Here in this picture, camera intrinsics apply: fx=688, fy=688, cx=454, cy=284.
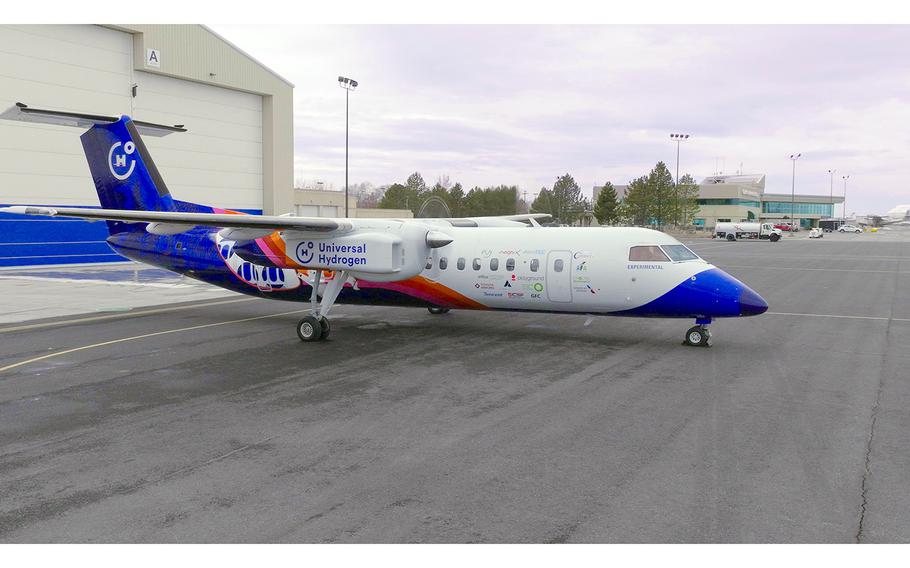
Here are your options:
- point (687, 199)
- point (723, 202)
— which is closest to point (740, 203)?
point (723, 202)

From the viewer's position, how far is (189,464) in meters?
8.04

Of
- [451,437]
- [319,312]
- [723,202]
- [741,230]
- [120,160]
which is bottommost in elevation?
[451,437]

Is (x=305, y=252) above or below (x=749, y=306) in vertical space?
above

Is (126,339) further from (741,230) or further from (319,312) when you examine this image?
(741,230)

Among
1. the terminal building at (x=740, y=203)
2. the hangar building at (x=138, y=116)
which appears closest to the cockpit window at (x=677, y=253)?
the hangar building at (x=138, y=116)

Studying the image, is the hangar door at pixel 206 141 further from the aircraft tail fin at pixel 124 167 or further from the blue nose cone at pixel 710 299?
the blue nose cone at pixel 710 299

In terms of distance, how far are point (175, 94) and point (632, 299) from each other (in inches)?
1388

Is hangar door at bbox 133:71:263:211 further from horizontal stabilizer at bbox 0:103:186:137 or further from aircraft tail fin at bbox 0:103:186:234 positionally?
aircraft tail fin at bbox 0:103:186:234

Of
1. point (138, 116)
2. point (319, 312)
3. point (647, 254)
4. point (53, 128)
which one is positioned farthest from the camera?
point (138, 116)

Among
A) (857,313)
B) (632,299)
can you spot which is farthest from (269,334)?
(857,313)

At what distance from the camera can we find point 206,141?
43719 millimetres

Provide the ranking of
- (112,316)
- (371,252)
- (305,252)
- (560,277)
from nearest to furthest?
1. (371,252)
2. (560,277)
3. (305,252)
4. (112,316)

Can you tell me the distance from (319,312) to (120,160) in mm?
7954

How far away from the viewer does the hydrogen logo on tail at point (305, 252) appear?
1636 cm
